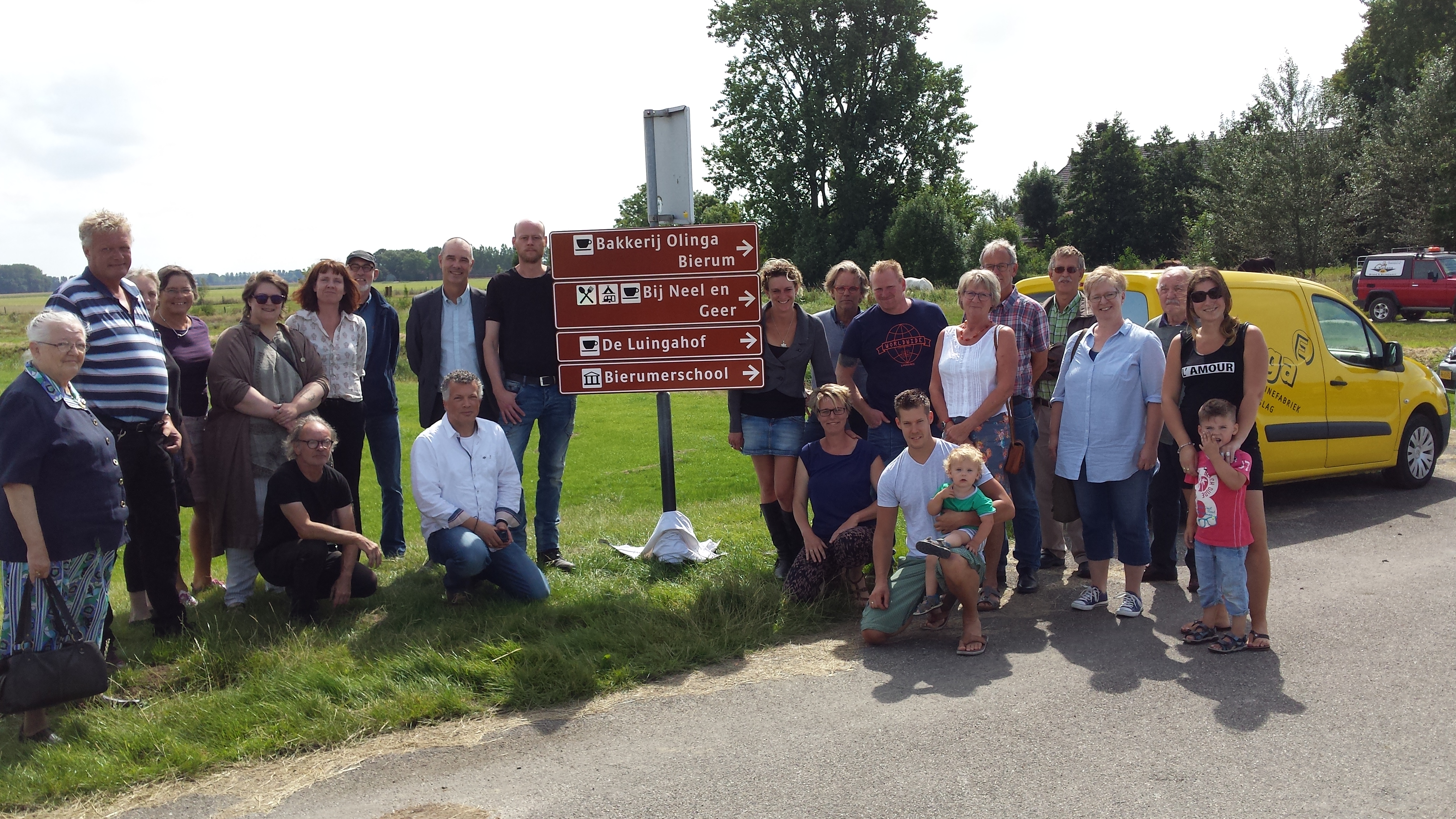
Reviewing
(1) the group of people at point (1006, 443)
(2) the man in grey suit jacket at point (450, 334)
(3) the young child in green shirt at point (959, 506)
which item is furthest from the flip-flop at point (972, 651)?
(2) the man in grey suit jacket at point (450, 334)

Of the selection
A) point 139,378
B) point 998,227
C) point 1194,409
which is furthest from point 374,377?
point 998,227

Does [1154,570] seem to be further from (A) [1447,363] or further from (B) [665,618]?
(A) [1447,363]

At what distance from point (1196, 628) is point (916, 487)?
159 cm

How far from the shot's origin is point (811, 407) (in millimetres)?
6676

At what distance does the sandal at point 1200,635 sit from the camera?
17.0 feet

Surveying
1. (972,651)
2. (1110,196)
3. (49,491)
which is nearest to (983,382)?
(972,651)

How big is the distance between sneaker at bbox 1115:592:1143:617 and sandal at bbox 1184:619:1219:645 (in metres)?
0.48

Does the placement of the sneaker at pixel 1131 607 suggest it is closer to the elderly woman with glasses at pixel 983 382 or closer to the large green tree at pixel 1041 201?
the elderly woman with glasses at pixel 983 382

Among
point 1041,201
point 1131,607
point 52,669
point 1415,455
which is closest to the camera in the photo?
point 52,669

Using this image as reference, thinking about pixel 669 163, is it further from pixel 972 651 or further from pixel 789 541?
pixel 972 651

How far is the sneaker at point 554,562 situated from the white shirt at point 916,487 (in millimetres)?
2389

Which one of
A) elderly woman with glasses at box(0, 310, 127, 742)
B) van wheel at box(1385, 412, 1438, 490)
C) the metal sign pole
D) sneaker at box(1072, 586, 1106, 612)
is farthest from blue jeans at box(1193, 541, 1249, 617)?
elderly woman with glasses at box(0, 310, 127, 742)

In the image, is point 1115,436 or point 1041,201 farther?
point 1041,201

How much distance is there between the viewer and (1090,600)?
581 cm
